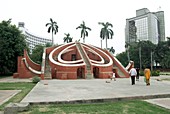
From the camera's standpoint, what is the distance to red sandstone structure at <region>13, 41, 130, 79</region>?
27009 mm

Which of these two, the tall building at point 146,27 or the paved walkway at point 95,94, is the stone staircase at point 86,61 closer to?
the paved walkway at point 95,94

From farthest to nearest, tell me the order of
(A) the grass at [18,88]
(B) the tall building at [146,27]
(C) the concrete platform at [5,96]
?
(B) the tall building at [146,27]
(C) the concrete platform at [5,96]
(A) the grass at [18,88]

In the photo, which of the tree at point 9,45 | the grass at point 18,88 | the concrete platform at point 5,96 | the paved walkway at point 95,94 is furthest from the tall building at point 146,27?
the concrete platform at point 5,96

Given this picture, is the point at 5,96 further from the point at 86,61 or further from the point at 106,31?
the point at 106,31

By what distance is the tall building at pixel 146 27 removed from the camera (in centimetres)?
7181

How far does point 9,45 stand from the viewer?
35.5 m

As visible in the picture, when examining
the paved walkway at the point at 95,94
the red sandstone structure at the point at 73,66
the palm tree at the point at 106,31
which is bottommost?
the paved walkway at the point at 95,94

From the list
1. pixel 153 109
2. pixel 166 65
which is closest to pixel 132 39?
pixel 166 65

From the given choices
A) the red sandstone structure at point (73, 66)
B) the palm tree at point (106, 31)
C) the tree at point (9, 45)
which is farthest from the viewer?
the palm tree at point (106, 31)

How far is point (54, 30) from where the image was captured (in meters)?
55.2

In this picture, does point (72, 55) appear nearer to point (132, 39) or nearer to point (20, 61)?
point (20, 61)

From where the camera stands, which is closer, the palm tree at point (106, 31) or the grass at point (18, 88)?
the grass at point (18, 88)

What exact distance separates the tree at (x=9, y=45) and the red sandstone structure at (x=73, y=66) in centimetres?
410

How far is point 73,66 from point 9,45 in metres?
14.6
